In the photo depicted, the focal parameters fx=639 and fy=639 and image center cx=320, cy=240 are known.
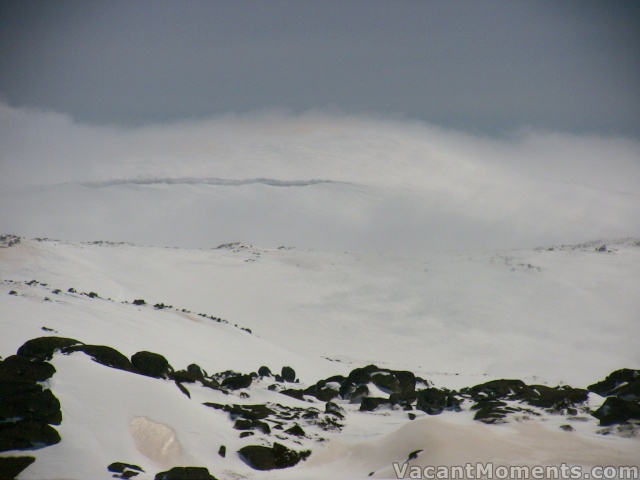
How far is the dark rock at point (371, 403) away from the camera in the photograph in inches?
660

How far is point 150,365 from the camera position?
14.7 meters

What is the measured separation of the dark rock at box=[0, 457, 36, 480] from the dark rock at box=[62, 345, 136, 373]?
3.78 meters

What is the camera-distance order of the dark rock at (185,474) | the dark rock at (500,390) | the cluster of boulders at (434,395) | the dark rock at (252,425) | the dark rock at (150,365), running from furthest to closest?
the dark rock at (500,390)
the cluster of boulders at (434,395)
the dark rock at (150,365)
the dark rock at (252,425)
the dark rock at (185,474)

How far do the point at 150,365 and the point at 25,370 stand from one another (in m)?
2.94

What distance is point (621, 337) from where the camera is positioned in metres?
39.2

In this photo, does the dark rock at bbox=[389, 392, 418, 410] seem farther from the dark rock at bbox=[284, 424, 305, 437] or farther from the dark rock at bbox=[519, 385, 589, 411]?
the dark rock at bbox=[284, 424, 305, 437]

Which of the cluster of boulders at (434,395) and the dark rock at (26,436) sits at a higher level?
the cluster of boulders at (434,395)

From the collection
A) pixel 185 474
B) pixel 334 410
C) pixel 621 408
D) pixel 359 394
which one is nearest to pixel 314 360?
pixel 359 394

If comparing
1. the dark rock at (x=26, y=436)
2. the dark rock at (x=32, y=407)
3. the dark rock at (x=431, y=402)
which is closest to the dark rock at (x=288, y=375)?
the dark rock at (x=431, y=402)

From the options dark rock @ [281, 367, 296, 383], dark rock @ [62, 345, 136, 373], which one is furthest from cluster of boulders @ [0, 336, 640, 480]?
dark rock @ [281, 367, 296, 383]

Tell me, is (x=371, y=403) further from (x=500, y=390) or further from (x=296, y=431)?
(x=500, y=390)

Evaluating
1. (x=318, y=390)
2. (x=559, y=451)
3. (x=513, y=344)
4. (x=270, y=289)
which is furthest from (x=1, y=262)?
(x=559, y=451)

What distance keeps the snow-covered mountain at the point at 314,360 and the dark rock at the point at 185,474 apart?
0.06m

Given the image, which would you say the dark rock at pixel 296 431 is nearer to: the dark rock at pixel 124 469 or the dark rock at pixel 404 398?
the dark rock at pixel 124 469
